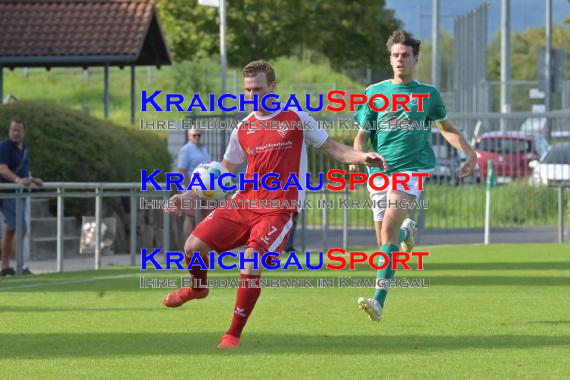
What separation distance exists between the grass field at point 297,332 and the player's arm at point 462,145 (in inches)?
46.4

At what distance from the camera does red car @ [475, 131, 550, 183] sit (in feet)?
A: 98.1

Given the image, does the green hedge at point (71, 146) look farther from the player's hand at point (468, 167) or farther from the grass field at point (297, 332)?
the player's hand at point (468, 167)

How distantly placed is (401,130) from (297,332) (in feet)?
6.64

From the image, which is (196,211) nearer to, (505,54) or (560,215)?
(560,215)

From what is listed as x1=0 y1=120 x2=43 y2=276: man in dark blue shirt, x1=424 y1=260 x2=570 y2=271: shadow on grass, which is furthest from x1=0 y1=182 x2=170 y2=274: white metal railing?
x1=424 y1=260 x2=570 y2=271: shadow on grass

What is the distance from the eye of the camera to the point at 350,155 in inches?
456

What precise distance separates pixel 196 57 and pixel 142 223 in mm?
37542

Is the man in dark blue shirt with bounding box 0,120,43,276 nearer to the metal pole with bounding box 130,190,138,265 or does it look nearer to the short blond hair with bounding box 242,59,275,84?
the metal pole with bounding box 130,190,138,265

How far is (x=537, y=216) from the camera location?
29812 millimetres

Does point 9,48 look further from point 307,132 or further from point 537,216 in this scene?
point 307,132

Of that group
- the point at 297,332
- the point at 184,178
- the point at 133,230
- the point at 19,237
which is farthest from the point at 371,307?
the point at 184,178

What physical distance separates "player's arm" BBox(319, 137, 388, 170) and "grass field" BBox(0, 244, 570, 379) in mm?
1220

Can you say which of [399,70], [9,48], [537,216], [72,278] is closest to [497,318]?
[399,70]

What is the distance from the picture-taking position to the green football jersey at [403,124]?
43.3 feet
